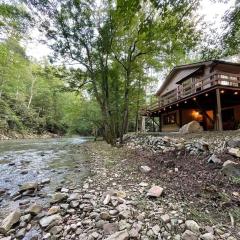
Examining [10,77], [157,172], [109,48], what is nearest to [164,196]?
[157,172]

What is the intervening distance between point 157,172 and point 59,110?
1539 inches

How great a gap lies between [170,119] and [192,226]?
20071mm

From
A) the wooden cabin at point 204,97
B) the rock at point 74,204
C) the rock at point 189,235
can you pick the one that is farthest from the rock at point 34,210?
the wooden cabin at point 204,97

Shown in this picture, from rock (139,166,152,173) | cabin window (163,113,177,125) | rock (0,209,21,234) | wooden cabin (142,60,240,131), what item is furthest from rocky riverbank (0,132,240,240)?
cabin window (163,113,177,125)

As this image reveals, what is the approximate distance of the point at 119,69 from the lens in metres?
16.7

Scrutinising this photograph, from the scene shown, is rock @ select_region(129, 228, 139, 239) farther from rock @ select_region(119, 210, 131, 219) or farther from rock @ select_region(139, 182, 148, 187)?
rock @ select_region(139, 182, 148, 187)

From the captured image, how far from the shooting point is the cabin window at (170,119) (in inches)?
836

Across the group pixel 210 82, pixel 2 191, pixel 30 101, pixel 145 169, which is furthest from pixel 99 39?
pixel 30 101

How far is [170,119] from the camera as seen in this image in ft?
73.6

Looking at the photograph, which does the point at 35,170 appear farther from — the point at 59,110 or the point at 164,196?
the point at 59,110

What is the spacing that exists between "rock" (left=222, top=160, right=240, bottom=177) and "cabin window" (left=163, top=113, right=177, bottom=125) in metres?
16.1

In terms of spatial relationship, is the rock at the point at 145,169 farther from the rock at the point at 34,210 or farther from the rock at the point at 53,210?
the rock at the point at 34,210

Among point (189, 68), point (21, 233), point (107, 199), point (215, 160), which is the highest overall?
point (189, 68)

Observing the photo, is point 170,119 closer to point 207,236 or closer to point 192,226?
point 192,226
